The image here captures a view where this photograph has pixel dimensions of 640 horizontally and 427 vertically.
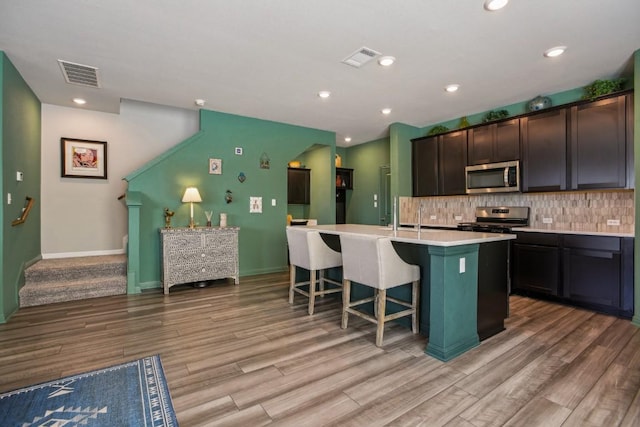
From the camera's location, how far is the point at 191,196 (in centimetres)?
454

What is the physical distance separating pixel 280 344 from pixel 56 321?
236 centimetres

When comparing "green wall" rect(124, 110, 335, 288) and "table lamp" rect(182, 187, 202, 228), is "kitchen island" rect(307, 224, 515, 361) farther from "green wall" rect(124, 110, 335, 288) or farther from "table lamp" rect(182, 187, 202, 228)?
"green wall" rect(124, 110, 335, 288)

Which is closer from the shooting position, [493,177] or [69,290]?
[69,290]

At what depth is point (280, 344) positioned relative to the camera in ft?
8.60

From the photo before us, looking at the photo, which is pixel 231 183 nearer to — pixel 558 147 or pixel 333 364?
pixel 333 364

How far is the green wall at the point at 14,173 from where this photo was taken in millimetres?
3131

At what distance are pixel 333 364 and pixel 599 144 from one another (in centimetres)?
383

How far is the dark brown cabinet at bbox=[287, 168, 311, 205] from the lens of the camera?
6.83m

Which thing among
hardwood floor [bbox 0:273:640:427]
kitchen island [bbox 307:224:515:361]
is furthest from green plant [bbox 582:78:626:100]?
hardwood floor [bbox 0:273:640:427]

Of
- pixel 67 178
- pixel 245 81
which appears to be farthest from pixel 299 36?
pixel 67 178

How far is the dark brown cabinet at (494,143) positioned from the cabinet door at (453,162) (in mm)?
131

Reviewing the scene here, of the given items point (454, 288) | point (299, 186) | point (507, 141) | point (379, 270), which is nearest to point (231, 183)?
point (299, 186)

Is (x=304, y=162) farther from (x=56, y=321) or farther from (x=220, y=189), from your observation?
(x=56, y=321)

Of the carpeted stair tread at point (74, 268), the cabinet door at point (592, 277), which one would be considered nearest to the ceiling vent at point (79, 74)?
the carpeted stair tread at point (74, 268)
